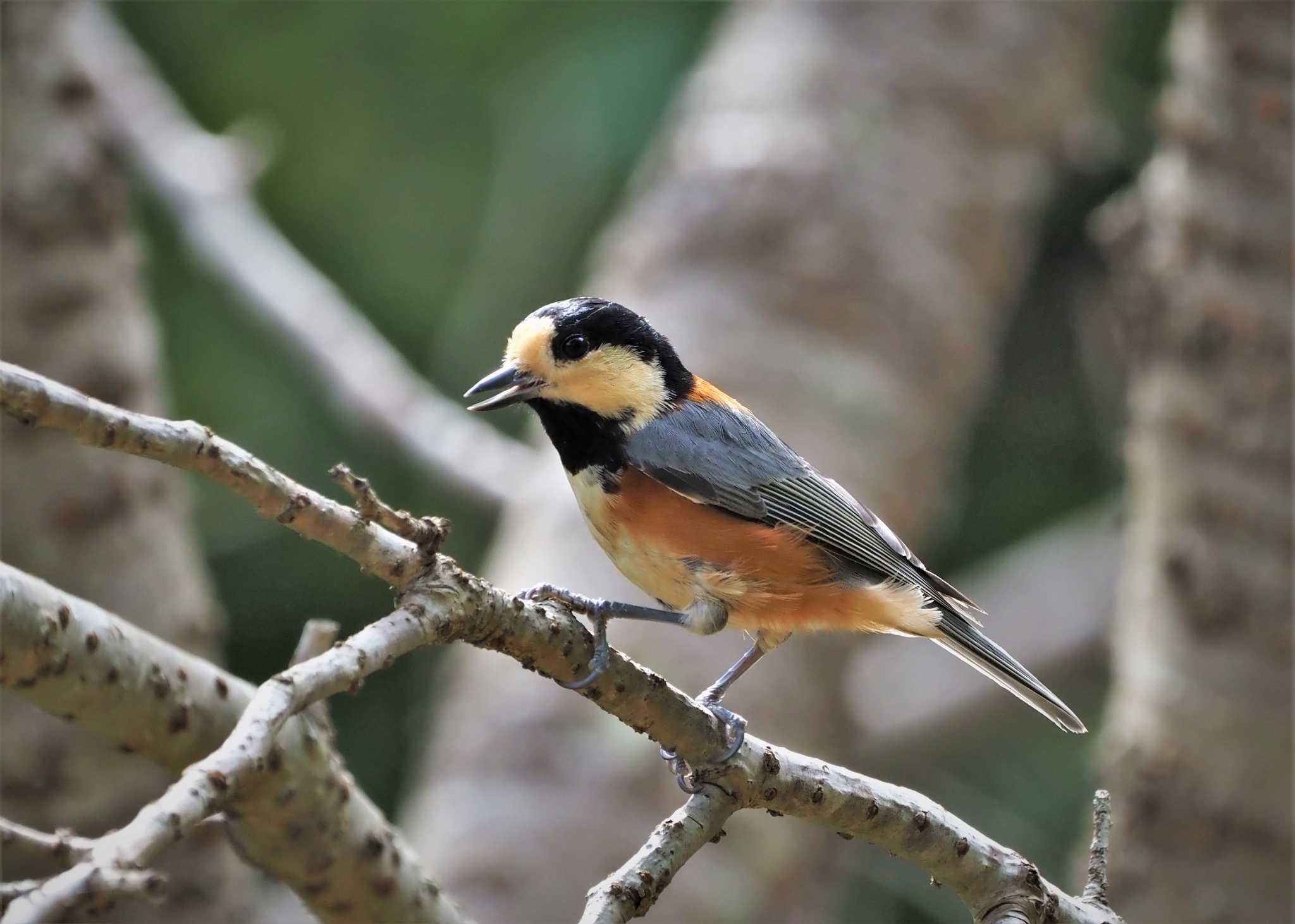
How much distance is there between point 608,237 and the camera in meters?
6.29

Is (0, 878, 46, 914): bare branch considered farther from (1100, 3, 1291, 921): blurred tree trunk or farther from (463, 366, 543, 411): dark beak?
(1100, 3, 1291, 921): blurred tree trunk

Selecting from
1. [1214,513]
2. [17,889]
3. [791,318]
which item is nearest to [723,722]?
[17,889]

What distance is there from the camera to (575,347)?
2.67 metres

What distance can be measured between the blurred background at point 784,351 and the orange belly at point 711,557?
1529mm

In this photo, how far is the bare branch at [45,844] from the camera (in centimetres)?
176

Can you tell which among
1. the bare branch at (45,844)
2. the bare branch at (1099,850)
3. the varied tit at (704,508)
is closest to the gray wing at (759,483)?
the varied tit at (704,508)

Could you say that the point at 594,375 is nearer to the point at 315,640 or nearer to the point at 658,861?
the point at 315,640

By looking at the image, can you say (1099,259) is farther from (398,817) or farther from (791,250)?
(398,817)

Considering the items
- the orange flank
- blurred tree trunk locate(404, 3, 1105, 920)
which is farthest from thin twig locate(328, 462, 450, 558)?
blurred tree trunk locate(404, 3, 1105, 920)

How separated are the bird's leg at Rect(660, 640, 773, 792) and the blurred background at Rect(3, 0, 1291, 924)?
1.62 metres

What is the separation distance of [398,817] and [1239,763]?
353cm

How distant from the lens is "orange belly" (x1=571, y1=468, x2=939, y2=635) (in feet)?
8.38

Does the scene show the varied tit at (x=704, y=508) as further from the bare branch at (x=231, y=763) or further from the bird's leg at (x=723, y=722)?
the bare branch at (x=231, y=763)

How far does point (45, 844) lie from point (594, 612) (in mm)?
765
